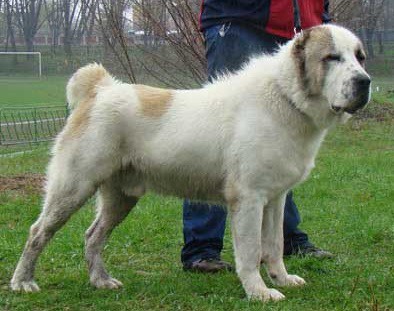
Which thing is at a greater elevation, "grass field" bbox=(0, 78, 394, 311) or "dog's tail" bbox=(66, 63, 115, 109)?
"dog's tail" bbox=(66, 63, 115, 109)

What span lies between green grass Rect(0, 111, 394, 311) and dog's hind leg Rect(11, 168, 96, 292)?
0.15 meters

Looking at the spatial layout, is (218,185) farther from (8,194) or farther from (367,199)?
(8,194)

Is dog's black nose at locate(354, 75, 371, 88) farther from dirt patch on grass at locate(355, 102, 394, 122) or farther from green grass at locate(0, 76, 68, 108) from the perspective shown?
green grass at locate(0, 76, 68, 108)

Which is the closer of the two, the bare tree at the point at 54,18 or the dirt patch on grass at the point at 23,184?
the dirt patch on grass at the point at 23,184

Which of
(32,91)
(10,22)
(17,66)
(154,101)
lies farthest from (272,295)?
(10,22)

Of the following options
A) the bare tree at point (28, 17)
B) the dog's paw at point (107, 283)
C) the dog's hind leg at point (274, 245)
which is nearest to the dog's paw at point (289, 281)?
the dog's hind leg at point (274, 245)

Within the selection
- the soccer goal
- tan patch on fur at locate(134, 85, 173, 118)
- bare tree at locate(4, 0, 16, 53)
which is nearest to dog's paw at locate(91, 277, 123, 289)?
tan patch on fur at locate(134, 85, 173, 118)

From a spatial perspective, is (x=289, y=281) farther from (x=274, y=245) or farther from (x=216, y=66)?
(x=216, y=66)

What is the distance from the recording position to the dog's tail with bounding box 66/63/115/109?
500 centimetres

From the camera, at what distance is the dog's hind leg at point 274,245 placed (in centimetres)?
493

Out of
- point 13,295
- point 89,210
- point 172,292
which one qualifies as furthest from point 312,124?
point 89,210

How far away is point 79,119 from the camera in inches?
190

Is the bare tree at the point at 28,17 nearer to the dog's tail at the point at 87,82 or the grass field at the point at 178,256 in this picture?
the grass field at the point at 178,256

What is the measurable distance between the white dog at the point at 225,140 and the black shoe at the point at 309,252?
0.76 meters
